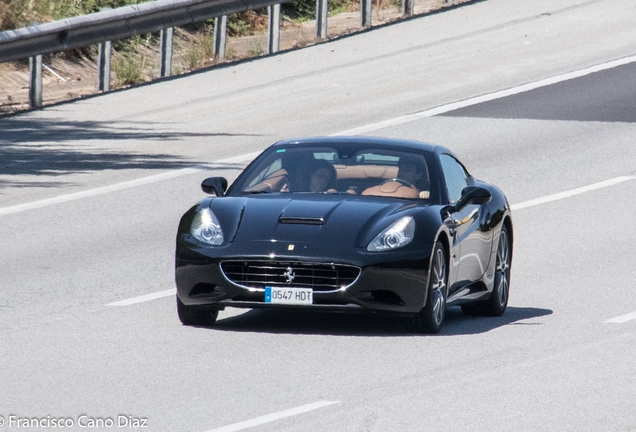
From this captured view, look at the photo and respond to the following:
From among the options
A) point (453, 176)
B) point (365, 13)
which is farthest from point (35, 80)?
point (453, 176)

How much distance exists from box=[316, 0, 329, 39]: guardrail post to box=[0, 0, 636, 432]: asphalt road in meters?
0.71

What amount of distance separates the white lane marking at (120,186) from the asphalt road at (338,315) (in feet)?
0.17

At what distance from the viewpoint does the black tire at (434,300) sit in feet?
31.8

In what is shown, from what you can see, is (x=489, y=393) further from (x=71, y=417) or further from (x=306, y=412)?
(x=71, y=417)

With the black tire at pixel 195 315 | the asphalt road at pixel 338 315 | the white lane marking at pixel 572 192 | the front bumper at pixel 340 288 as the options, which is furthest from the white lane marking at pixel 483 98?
the front bumper at pixel 340 288

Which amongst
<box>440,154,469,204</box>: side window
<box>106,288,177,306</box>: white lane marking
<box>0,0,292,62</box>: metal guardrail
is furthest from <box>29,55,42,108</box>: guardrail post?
<box>440,154,469,204</box>: side window

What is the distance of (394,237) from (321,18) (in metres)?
16.4

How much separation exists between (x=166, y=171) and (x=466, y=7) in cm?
1206

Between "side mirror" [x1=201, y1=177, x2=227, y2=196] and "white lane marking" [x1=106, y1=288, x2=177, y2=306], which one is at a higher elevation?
"side mirror" [x1=201, y1=177, x2=227, y2=196]

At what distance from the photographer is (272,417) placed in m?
7.18

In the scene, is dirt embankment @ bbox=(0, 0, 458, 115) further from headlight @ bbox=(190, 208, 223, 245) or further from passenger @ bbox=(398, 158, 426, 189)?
headlight @ bbox=(190, 208, 223, 245)

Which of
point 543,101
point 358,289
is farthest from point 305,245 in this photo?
point 543,101

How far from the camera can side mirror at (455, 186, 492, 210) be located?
10438 millimetres

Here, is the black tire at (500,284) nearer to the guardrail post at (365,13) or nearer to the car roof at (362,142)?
the car roof at (362,142)
